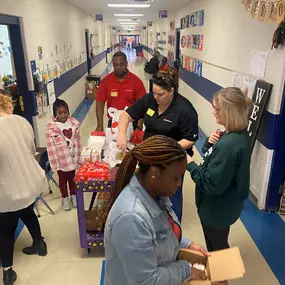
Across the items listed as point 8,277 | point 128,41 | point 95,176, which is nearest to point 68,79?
point 95,176

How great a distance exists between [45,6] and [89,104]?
372 centimetres

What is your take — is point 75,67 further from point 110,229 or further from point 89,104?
point 110,229

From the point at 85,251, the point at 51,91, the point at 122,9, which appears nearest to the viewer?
the point at 85,251

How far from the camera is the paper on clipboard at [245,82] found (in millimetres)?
3527

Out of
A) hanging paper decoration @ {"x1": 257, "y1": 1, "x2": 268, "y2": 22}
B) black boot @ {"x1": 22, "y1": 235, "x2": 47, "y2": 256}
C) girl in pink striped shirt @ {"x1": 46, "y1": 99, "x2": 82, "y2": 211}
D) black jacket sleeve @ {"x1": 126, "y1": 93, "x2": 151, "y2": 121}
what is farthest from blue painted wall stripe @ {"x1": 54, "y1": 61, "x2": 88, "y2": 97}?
hanging paper decoration @ {"x1": 257, "y1": 1, "x2": 268, "y2": 22}

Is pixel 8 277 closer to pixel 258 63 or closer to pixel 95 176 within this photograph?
pixel 95 176

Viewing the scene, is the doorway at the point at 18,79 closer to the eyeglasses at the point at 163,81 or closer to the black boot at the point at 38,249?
the black boot at the point at 38,249

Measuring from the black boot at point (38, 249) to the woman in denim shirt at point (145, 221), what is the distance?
1753 millimetres

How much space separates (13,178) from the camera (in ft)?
6.97

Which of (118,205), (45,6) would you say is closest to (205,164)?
(118,205)

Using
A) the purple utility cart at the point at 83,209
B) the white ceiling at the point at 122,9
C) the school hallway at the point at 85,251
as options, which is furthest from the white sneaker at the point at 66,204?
the white ceiling at the point at 122,9

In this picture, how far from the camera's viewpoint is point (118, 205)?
1048 mm

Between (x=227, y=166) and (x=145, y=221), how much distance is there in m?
0.87

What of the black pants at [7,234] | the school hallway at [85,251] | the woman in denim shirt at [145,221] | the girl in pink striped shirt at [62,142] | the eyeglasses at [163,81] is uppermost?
the eyeglasses at [163,81]
